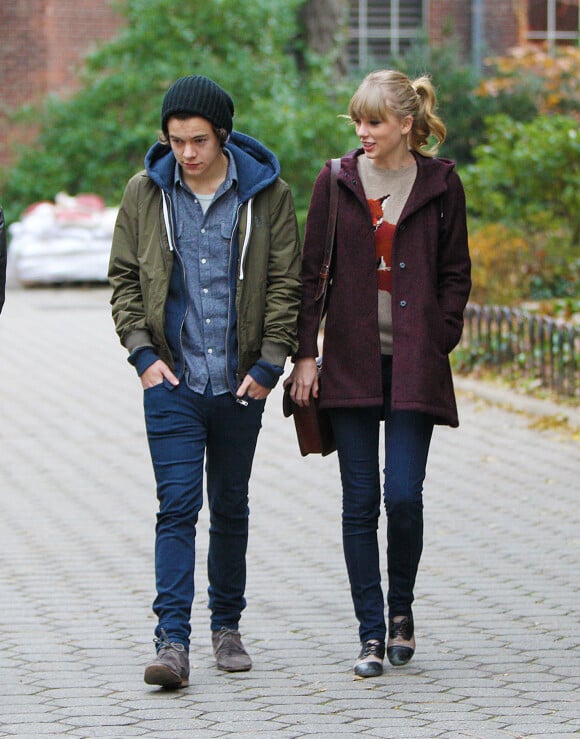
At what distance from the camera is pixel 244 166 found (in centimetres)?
482

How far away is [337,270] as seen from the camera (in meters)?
4.82

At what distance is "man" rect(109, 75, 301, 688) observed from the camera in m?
4.70

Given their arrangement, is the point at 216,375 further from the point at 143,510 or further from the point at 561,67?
the point at 561,67

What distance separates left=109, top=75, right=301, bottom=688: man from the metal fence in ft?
21.1

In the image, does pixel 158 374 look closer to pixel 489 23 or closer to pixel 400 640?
pixel 400 640

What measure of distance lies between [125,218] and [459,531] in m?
3.00

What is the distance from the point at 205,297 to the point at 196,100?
1.90ft

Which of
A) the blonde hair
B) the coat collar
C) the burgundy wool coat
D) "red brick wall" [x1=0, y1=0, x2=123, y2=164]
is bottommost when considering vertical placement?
the burgundy wool coat

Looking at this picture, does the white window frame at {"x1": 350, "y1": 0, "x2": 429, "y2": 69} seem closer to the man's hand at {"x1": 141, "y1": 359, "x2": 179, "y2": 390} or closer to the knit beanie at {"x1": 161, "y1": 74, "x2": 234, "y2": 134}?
the knit beanie at {"x1": 161, "y1": 74, "x2": 234, "y2": 134}

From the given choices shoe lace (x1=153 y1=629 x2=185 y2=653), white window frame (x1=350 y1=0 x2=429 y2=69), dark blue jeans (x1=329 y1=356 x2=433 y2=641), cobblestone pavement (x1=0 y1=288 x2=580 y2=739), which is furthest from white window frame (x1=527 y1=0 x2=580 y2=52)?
shoe lace (x1=153 y1=629 x2=185 y2=653)

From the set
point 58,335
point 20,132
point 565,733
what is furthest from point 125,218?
point 20,132

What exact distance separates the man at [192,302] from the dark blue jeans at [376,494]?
31cm

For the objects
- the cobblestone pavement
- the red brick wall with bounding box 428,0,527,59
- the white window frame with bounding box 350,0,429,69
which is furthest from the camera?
the white window frame with bounding box 350,0,429,69

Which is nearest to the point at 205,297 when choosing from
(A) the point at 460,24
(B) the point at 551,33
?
(B) the point at 551,33
